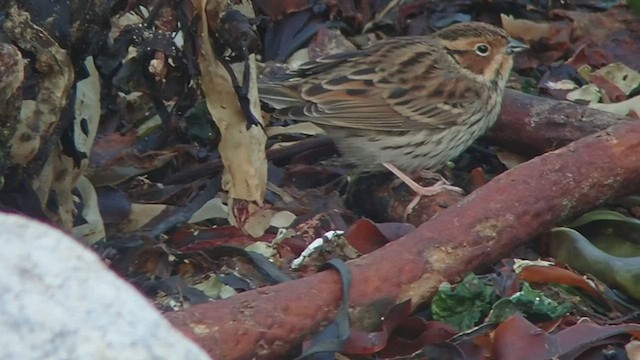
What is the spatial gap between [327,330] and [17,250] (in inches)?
48.1

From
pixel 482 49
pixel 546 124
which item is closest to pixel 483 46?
pixel 482 49

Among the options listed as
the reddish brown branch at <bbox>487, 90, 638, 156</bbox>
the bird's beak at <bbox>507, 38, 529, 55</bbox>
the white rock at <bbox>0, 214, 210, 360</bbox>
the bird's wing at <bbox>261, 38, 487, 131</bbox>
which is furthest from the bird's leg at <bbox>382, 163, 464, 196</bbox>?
the white rock at <bbox>0, 214, 210, 360</bbox>

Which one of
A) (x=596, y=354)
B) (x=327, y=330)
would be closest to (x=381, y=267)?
(x=327, y=330)

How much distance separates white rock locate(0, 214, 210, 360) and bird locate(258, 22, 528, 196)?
2.87 m

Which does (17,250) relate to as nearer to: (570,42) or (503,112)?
(503,112)

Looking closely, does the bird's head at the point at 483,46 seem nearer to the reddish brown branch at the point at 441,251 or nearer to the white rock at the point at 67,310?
the reddish brown branch at the point at 441,251

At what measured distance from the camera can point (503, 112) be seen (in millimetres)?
4918

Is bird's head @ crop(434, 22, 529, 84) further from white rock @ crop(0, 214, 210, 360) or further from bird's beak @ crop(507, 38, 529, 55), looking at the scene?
white rock @ crop(0, 214, 210, 360)

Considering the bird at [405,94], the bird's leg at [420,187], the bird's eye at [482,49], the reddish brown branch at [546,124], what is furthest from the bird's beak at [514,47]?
the bird's leg at [420,187]

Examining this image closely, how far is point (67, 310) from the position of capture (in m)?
2.00

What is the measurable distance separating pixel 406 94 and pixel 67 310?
358cm

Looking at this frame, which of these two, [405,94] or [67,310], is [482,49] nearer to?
[405,94]

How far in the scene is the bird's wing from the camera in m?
5.22

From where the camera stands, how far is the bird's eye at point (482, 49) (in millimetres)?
5562
